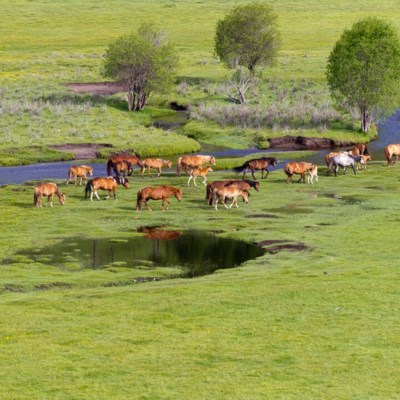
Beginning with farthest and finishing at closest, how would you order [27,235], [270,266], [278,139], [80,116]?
1. [80,116]
2. [278,139]
3. [27,235]
4. [270,266]

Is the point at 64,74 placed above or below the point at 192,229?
above

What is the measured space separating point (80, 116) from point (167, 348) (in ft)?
187

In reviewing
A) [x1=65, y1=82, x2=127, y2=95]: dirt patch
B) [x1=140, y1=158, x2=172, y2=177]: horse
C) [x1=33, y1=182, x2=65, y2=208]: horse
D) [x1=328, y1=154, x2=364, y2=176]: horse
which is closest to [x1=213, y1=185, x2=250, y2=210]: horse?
[x1=33, y1=182, x2=65, y2=208]: horse

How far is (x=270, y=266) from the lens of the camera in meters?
32.6

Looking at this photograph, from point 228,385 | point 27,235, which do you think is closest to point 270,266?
point 27,235

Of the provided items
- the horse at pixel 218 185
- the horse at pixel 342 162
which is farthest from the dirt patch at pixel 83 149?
the horse at pixel 218 185

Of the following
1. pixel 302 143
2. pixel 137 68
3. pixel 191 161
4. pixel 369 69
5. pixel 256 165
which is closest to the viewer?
pixel 256 165

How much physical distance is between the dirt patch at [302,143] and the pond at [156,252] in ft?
108

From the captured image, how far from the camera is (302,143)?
7069cm

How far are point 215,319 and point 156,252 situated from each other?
37.8ft

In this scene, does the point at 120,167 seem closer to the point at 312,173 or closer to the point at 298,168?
the point at 298,168

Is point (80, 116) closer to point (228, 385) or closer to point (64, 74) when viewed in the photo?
point (64, 74)

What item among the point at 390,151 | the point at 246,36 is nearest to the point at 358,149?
the point at 390,151

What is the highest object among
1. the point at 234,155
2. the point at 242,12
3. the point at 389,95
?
the point at 242,12
